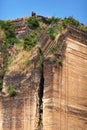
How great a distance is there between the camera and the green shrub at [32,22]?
4553 centimetres

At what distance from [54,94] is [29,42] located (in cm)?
558

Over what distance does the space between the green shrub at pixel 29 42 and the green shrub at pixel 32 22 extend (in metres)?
1.59

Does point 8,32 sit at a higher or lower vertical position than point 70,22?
lower

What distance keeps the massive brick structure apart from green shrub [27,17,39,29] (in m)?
3.40

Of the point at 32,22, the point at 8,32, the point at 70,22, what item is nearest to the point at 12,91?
the point at 70,22

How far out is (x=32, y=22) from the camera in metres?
45.8

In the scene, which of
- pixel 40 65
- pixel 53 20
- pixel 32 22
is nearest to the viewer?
pixel 40 65

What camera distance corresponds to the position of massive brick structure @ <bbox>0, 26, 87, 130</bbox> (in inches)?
1551

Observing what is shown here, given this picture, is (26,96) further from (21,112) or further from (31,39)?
(31,39)

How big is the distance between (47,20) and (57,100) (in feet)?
27.6

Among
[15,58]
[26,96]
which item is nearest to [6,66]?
[15,58]

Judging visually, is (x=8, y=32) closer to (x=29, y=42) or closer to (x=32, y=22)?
(x=32, y=22)

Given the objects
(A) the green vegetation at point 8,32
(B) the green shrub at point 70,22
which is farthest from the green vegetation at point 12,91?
(B) the green shrub at point 70,22

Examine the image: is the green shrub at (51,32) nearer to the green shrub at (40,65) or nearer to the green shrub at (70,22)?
the green shrub at (70,22)
